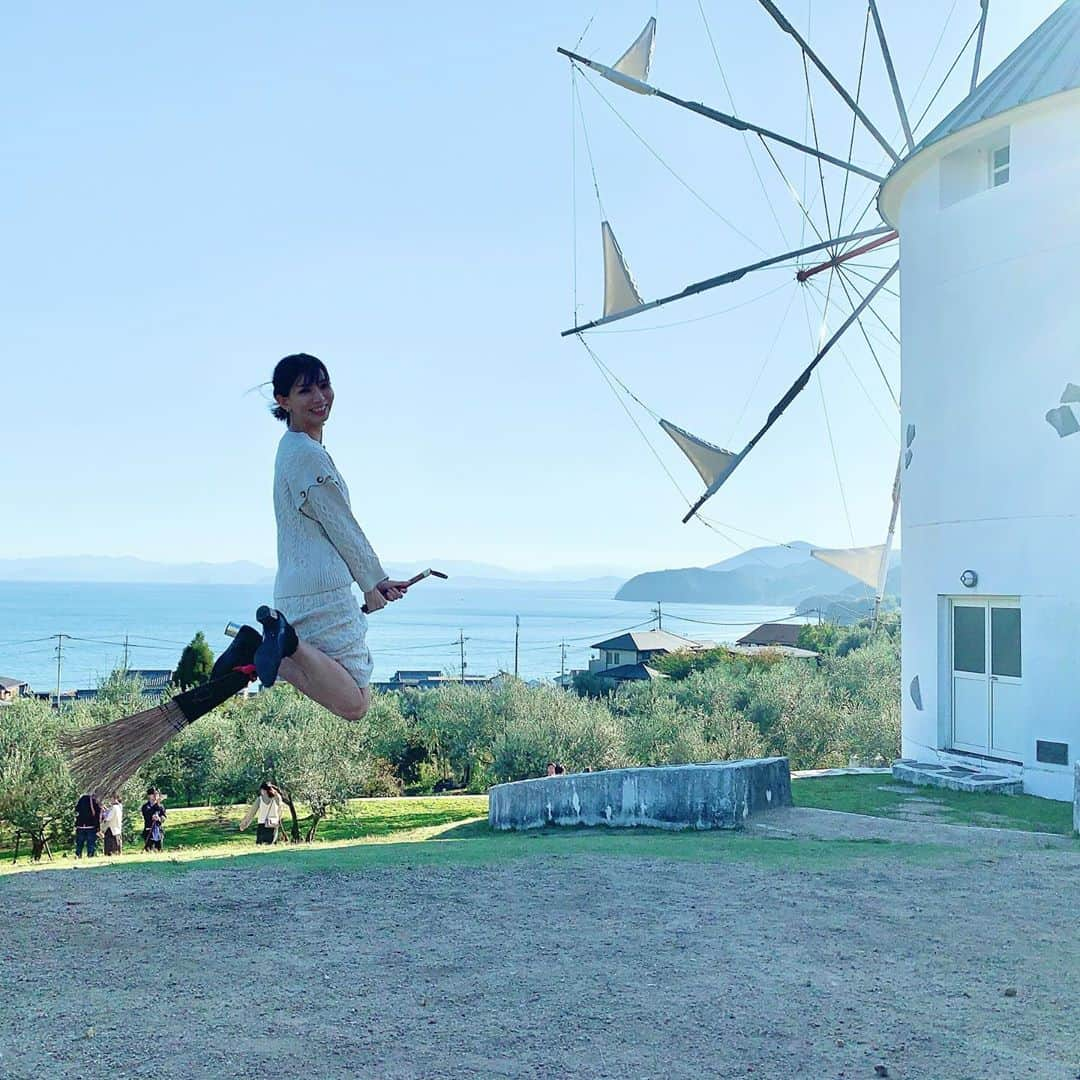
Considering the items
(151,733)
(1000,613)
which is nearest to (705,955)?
(151,733)

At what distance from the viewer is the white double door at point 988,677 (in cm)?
1320

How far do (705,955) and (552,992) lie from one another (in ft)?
2.98

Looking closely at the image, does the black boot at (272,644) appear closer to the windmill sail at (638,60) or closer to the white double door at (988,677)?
the white double door at (988,677)

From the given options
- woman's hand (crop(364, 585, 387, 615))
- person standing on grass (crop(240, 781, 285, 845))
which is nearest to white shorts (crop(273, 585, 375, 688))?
woman's hand (crop(364, 585, 387, 615))

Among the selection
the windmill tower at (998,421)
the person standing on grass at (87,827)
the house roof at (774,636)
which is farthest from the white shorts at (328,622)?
the house roof at (774,636)

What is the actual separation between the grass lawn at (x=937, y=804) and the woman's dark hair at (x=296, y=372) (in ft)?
28.1

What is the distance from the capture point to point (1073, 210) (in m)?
12.7

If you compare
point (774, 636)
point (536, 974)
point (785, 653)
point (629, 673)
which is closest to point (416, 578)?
point (536, 974)

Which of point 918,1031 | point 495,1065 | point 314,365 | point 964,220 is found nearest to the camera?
point 495,1065

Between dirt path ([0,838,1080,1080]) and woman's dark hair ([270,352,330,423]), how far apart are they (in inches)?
104

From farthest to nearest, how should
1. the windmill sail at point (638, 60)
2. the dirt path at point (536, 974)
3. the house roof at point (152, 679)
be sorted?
1. the house roof at point (152, 679)
2. the windmill sail at point (638, 60)
3. the dirt path at point (536, 974)

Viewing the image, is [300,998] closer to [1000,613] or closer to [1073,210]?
[1000,613]

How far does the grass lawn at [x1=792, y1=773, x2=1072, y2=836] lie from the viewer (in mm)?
10812

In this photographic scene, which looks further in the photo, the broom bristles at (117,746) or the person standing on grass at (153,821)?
the person standing on grass at (153,821)
